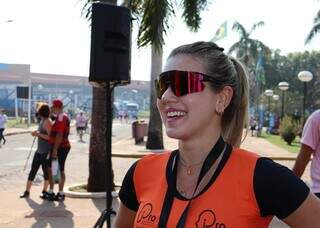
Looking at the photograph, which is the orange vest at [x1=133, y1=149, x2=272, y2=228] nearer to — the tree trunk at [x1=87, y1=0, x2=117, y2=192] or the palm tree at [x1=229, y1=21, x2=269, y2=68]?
the tree trunk at [x1=87, y1=0, x2=117, y2=192]

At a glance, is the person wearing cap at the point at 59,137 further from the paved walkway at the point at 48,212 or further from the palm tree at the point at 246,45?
the palm tree at the point at 246,45

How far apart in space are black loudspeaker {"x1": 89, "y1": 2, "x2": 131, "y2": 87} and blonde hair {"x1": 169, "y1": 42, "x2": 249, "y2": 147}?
577 cm

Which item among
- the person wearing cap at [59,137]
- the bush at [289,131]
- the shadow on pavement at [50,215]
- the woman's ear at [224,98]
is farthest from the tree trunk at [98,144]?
the bush at [289,131]

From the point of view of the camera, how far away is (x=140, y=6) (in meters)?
12.4

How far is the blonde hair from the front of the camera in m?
2.35

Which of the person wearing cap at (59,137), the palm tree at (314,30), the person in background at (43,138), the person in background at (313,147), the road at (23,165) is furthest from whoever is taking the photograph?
the palm tree at (314,30)

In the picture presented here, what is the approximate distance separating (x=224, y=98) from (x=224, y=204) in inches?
17.8

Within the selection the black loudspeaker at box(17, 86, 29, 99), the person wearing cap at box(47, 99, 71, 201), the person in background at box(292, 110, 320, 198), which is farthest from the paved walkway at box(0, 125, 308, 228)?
the black loudspeaker at box(17, 86, 29, 99)

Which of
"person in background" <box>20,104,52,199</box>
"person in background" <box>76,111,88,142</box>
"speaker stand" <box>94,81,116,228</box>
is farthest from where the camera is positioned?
"person in background" <box>76,111,88,142</box>

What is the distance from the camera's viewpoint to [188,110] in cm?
226

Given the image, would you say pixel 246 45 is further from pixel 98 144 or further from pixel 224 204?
pixel 224 204

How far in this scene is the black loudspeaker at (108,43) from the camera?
8.16m

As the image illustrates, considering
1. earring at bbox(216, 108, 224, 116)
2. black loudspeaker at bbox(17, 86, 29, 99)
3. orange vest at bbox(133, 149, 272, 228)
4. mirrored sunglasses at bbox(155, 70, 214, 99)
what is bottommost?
orange vest at bbox(133, 149, 272, 228)

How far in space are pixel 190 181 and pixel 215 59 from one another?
1.55 ft
